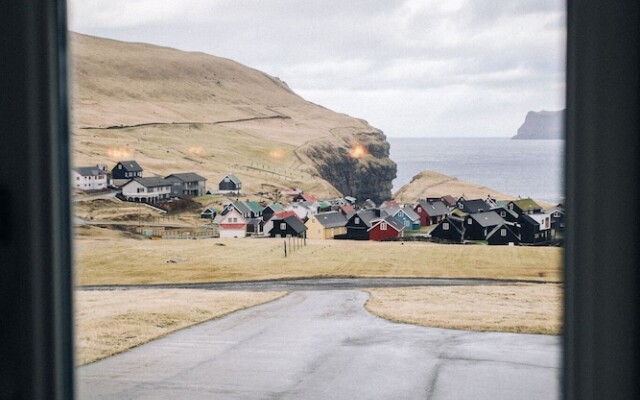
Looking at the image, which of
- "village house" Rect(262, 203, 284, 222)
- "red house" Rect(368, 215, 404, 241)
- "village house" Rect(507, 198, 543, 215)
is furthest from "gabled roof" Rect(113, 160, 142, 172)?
"village house" Rect(507, 198, 543, 215)

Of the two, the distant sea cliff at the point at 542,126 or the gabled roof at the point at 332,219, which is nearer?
the distant sea cliff at the point at 542,126

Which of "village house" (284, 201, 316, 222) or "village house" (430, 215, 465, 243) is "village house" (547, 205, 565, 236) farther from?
"village house" (284, 201, 316, 222)

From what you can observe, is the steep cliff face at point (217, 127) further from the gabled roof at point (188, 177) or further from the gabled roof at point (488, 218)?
the gabled roof at point (488, 218)

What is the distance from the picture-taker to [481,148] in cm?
114

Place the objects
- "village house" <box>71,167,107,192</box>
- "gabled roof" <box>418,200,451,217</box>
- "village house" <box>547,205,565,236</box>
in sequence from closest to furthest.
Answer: "village house" <box>547,205,565,236</box> < "village house" <box>71,167,107,192</box> < "gabled roof" <box>418,200,451,217</box>

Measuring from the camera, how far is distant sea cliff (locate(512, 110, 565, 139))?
0.83m

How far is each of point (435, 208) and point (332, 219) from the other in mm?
216

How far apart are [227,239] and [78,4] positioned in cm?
51

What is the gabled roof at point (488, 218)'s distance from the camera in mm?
1149

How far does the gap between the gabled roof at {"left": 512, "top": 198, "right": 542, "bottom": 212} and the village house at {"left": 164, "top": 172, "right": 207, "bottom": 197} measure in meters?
0.60

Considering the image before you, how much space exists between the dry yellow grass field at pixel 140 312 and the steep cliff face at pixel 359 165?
0.86 feet

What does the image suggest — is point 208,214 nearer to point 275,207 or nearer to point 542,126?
point 275,207

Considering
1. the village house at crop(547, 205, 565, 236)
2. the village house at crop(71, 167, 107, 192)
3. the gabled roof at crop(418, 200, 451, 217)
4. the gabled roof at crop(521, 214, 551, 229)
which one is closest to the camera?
the village house at crop(547, 205, 565, 236)

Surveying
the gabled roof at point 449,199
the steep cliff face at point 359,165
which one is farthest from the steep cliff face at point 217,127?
the gabled roof at point 449,199
